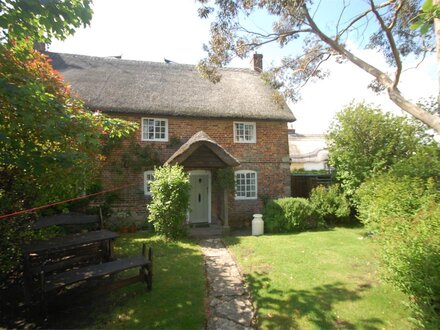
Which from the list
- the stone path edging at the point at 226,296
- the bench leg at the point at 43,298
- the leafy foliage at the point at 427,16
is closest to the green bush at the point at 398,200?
the stone path edging at the point at 226,296

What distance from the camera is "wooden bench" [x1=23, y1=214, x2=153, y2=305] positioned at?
173 inches

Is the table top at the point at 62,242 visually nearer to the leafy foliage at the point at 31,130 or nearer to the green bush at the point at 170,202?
the leafy foliage at the point at 31,130

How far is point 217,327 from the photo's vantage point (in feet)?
13.9

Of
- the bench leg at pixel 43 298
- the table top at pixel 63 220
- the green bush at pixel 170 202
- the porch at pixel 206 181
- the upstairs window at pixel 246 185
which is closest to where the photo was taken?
the bench leg at pixel 43 298

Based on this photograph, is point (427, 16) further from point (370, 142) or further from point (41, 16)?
point (370, 142)

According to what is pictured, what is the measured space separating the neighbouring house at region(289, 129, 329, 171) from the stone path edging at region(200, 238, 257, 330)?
97.6ft

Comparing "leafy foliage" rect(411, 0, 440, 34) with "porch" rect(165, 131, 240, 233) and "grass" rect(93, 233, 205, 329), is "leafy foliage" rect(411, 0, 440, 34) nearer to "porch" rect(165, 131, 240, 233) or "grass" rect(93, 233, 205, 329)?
"grass" rect(93, 233, 205, 329)

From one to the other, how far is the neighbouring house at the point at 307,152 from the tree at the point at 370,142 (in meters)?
22.9

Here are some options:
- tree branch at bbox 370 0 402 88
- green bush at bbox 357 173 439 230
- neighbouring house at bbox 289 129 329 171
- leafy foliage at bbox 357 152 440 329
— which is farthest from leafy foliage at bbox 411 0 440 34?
neighbouring house at bbox 289 129 329 171

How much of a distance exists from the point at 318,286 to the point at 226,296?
2.07 meters

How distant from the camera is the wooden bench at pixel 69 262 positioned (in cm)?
439

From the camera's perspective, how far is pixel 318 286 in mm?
5613

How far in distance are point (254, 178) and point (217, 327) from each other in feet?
31.1

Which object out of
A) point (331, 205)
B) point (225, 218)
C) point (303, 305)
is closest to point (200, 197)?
point (225, 218)
